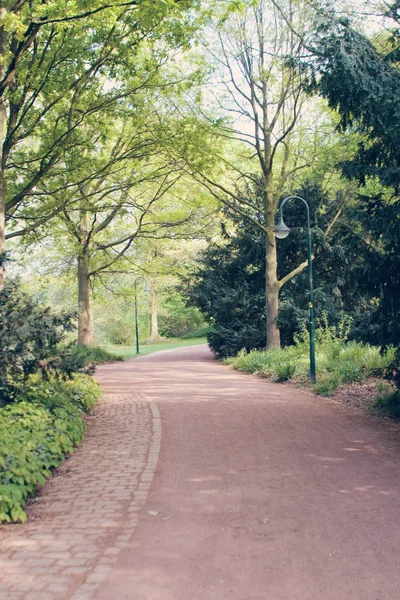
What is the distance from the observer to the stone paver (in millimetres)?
4094

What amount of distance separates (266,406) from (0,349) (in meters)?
6.05

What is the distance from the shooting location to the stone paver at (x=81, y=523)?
4094mm

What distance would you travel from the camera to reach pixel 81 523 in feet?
17.6

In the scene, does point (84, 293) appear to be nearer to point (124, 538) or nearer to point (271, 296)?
point (271, 296)

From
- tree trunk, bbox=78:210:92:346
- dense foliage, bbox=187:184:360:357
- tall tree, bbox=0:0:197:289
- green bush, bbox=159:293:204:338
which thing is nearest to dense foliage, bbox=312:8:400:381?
tall tree, bbox=0:0:197:289

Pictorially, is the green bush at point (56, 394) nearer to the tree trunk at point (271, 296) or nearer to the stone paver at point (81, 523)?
the stone paver at point (81, 523)

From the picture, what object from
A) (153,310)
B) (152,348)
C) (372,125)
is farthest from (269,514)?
(153,310)

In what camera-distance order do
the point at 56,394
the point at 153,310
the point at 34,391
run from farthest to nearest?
the point at 153,310, the point at 56,394, the point at 34,391

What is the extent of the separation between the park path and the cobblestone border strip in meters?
0.01

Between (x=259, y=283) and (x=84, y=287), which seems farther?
(x=259, y=283)

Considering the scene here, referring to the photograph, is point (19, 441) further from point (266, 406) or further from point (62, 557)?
point (266, 406)

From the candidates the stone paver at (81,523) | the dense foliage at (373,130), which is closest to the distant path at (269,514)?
the stone paver at (81,523)

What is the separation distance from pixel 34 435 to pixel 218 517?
312cm

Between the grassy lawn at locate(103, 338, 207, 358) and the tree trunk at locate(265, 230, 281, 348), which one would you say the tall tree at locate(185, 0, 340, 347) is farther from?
the grassy lawn at locate(103, 338, 207, 358)
